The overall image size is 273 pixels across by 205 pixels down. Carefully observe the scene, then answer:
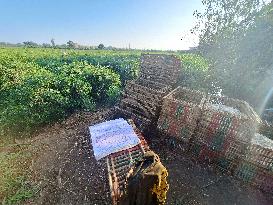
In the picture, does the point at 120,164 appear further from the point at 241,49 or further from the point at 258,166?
the point at 241,49

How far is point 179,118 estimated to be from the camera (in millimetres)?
7082

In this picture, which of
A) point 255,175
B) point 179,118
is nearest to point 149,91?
point 179,118

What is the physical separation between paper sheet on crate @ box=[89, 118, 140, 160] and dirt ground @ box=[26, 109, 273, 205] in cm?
43

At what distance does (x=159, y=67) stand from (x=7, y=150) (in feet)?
24.3

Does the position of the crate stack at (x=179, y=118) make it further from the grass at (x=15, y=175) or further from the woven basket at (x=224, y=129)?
the grass at (x=15, y=175)

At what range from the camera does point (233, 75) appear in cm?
1237

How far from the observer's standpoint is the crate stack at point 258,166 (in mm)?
5727

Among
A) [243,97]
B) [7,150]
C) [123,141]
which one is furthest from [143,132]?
[243,97]

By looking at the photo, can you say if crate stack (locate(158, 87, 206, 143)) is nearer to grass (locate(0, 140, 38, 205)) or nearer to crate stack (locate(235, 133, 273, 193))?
crate stack (locate(235, 133, 273, 193))

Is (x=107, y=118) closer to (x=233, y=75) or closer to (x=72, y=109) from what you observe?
(x=72, y=109)

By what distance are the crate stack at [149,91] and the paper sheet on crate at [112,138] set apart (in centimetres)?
158

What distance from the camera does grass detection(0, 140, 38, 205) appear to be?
17.2 ft

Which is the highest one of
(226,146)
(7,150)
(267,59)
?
(267,59)

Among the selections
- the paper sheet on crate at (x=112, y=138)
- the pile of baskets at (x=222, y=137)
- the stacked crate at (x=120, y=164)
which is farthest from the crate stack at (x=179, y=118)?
the stacked crate at (x=120, y=164)
